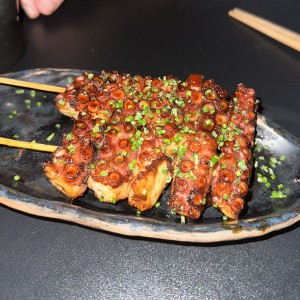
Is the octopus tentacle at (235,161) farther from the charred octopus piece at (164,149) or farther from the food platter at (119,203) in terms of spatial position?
the food platter at (119,203)

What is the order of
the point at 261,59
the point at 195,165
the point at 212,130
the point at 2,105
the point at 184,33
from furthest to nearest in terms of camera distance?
the point at 184,33
the point at 261,59
the point at 2,105
the point at 212,130
the point at 195,165

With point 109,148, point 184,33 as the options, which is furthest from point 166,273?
point 184,33

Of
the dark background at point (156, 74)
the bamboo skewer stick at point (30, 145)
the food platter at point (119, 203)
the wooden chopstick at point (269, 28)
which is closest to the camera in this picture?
the food platter at point (119, 203)

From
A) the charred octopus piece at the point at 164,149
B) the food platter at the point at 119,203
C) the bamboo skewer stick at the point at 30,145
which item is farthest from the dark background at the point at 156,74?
Answer: the bamboo skewer stick at the point at 30,145

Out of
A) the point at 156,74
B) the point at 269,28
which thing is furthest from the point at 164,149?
the point at 269,28

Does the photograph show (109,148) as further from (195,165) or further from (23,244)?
(23,244)

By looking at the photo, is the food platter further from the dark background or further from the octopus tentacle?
the dark background

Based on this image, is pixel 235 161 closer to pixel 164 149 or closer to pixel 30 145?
pixel 164 149
